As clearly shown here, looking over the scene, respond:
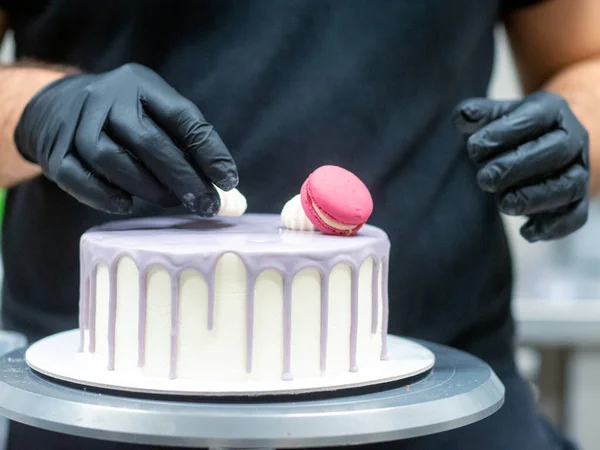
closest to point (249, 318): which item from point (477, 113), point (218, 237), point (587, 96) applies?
point (218, 237)

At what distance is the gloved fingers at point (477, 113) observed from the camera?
118 centimetres

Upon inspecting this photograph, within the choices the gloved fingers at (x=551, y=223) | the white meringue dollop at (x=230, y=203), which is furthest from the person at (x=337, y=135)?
the white meringue dollop at (x=230, y=203)

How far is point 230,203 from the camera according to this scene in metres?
1.19

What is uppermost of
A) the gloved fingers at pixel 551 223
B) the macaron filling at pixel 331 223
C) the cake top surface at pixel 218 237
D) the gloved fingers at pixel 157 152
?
the gloved fingers at pixel 157 152

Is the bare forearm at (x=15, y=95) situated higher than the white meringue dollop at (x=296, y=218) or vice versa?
the bare forearm at (x=15, y=95)

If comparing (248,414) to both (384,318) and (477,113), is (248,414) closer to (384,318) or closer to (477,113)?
(384,318)

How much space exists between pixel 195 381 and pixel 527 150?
549 mm

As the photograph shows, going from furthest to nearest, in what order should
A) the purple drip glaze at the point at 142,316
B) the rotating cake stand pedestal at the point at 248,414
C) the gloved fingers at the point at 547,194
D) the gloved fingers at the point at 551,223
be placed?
the gloved fingers at the point at 551,223
the gloved fingers at the point at 547,194
the purple drip glaze at the point at 142,316
the rotating cake stand pedestal at the point at 248,414

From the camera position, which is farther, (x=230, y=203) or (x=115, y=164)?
(x=230, y=203)

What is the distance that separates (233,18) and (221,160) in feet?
1.38

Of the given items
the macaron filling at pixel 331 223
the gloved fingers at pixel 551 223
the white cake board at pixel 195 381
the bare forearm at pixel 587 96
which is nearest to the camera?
the white cake board at pixel 195 381

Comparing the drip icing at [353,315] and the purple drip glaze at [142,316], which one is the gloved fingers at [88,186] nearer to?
the purple drip glaze at [142,316]

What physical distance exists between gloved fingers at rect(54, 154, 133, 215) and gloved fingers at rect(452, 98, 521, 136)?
462mm

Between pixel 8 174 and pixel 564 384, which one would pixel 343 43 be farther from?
pixel 564 384
